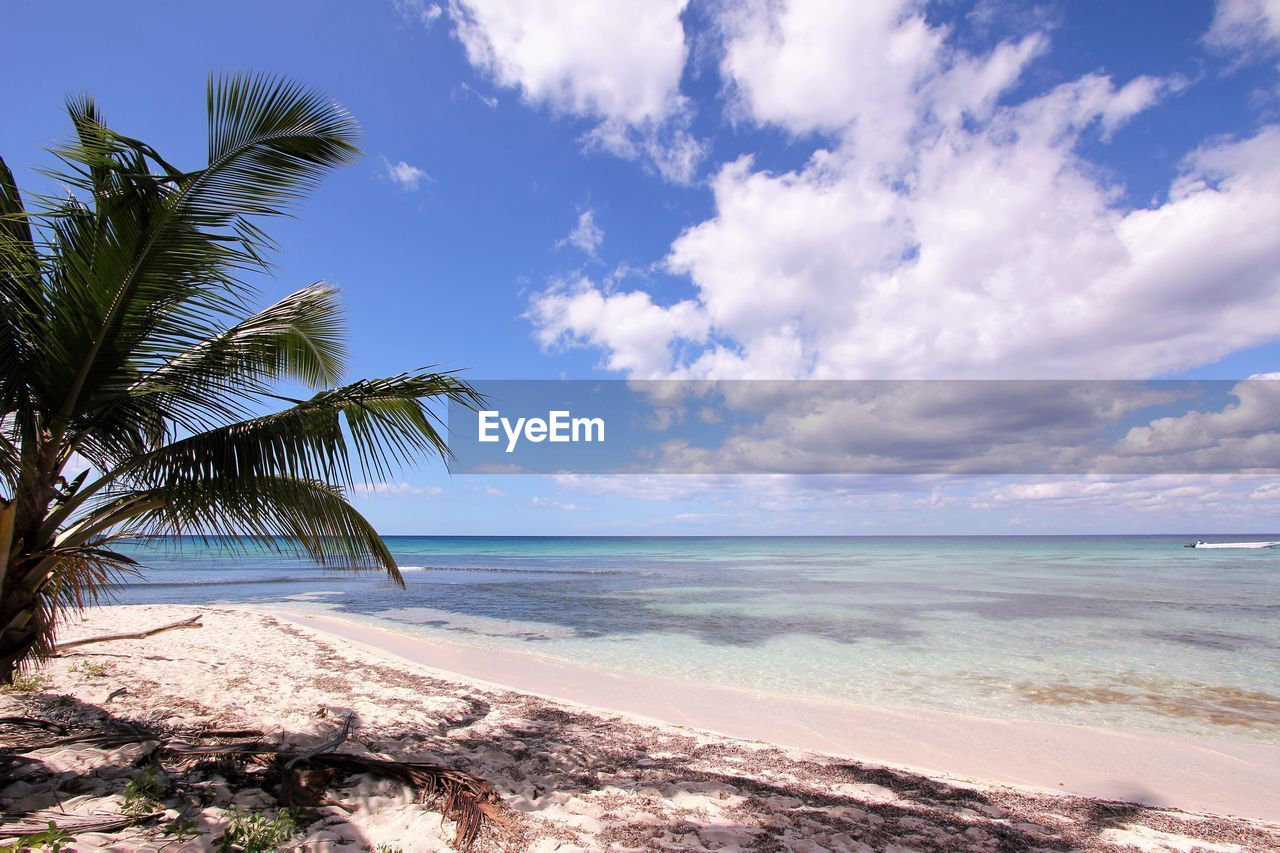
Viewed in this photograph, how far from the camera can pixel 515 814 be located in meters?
3.84

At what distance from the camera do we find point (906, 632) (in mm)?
14391

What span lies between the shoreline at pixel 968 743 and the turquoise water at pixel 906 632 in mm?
637

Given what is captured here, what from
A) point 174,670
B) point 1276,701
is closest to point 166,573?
point 174,670

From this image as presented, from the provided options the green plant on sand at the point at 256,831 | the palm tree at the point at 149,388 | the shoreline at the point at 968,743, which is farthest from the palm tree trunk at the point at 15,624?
the shoreline at the point at 968,743

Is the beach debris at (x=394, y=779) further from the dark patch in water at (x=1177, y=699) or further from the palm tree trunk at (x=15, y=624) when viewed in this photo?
the dark patch in water at (x=1177, y=699)

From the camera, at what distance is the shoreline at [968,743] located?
5.54 metres

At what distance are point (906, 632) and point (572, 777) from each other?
12.2m

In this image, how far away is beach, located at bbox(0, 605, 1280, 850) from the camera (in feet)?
11.6

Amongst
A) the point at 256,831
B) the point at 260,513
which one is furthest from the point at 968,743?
the point at 260,513

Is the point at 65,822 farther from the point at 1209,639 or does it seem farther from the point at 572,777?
the point at 1209,639

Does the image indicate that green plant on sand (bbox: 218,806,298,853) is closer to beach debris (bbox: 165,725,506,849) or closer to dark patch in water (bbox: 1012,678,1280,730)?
beach debris (bbox: 165,725,506,849)

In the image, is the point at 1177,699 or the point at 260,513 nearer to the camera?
the point at 260,513

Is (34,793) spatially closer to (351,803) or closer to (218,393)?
(351,803)

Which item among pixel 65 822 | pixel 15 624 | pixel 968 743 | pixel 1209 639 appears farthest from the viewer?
pixel 1209 639
